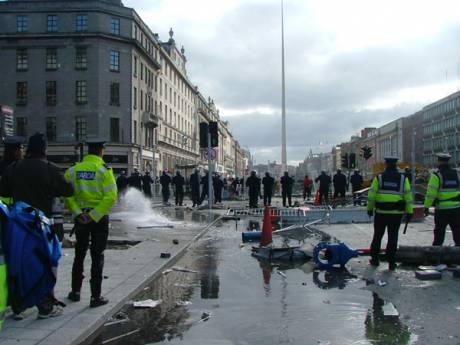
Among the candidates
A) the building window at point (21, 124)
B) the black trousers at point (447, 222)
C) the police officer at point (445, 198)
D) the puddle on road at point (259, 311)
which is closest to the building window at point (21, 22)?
the building window at point (21, 124)

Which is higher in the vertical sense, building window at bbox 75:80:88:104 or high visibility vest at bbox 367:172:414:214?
building window at bbox 75:80:88:104

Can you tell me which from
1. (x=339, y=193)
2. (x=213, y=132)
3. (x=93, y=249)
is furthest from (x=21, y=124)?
(x=93, y=249)

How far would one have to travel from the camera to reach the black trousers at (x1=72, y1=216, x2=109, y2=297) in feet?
19.7

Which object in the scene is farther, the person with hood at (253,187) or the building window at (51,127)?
the building window at (51,127)

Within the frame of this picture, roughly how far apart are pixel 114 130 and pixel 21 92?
985 cm

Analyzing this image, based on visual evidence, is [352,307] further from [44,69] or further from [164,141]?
[164,141]

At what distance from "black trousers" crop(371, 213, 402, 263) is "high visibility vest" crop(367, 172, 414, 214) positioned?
0.08 metres

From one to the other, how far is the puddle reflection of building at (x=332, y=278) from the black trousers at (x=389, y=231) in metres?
0.68

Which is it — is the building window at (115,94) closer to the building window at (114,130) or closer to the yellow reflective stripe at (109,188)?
the building window at (114,130)

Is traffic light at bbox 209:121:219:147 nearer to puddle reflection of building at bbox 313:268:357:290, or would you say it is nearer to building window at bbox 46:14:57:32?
puddle reflection of building at bbox 313:268:357:290

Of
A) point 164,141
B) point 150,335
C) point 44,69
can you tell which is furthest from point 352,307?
point 164,141

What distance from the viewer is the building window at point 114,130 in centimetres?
5467

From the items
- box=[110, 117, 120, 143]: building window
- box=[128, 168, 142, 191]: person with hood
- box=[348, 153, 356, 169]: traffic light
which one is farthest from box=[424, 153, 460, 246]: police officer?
box=[110, 117, 120, 143]: building window

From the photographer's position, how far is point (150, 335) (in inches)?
205
